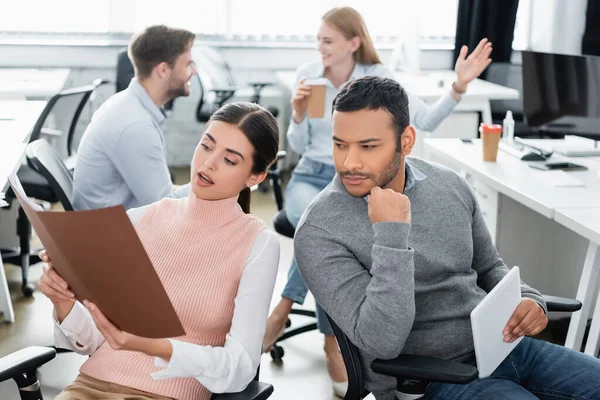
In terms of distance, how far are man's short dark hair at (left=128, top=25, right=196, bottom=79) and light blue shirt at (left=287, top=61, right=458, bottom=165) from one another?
534 millimetres

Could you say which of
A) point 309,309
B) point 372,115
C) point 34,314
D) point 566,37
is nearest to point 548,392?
point 372,115

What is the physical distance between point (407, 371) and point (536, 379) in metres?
0.41

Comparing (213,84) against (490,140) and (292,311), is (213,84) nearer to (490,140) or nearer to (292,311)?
(292,311)

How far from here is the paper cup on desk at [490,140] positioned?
326 cm

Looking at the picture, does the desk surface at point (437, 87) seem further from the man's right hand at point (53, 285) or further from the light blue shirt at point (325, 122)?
the man's right hand at point (53, 285)

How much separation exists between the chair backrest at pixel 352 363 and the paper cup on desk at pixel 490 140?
1671 millimetres

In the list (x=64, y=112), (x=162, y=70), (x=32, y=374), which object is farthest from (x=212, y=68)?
(x=32, y=374)

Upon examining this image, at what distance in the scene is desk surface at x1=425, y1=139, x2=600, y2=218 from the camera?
2723 millimetres

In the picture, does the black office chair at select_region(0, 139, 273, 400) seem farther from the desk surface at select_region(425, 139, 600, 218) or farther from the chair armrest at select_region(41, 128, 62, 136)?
the chair armrest at select_region(41, 128, 62, 136)

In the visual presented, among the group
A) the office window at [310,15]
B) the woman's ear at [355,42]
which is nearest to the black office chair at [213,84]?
the office window at [310,15]

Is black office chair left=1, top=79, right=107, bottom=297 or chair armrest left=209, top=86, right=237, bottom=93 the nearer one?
black office chair left=1, top=79, right=107, bottom=297

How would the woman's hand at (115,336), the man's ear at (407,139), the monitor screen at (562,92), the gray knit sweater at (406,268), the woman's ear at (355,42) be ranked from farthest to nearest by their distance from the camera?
the woman's ear at (355,42)
the monitor screen at (562,92)
the man's ear at (407,139)
the gray knit sweater at (406,268)
the woman's hand at (115,336)

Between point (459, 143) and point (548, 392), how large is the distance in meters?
1.89

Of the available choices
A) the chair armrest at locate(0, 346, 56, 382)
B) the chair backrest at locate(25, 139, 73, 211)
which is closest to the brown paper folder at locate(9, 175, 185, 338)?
the chair armrest at locate(0, 346, 56, 382)
